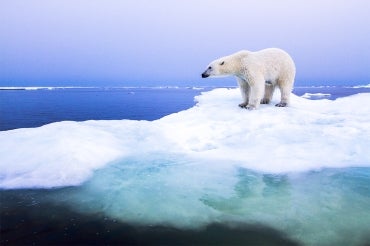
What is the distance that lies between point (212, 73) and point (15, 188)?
620 centimetres

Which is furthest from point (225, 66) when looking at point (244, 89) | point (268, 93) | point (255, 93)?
point (268, 93)

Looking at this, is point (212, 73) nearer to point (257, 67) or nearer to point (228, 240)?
point (257, 67)

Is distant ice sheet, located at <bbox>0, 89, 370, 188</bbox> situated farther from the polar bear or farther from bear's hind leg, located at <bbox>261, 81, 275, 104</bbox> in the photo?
bear's hind leg, located at <bbox>261, 81, 275, 104</bbox>

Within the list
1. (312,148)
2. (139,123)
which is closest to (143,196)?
(312,148)

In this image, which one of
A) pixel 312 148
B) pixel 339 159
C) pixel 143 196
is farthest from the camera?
pixel 312 148

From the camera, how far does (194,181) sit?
4.82 metres

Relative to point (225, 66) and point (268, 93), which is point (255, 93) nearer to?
point (225, 66)

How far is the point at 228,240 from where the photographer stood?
10.5 feet

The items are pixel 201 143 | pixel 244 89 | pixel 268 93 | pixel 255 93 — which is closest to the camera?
pixel 201 143

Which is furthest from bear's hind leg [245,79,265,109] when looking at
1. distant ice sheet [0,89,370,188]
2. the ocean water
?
the ocean water

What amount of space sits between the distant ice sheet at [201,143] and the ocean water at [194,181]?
0.02 meters

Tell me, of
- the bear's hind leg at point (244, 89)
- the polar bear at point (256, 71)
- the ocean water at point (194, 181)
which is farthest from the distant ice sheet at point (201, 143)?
the bear's hind leg at point (244, 89)

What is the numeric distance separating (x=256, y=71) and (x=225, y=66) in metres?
0.92

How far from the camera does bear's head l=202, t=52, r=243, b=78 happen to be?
8.86 m
